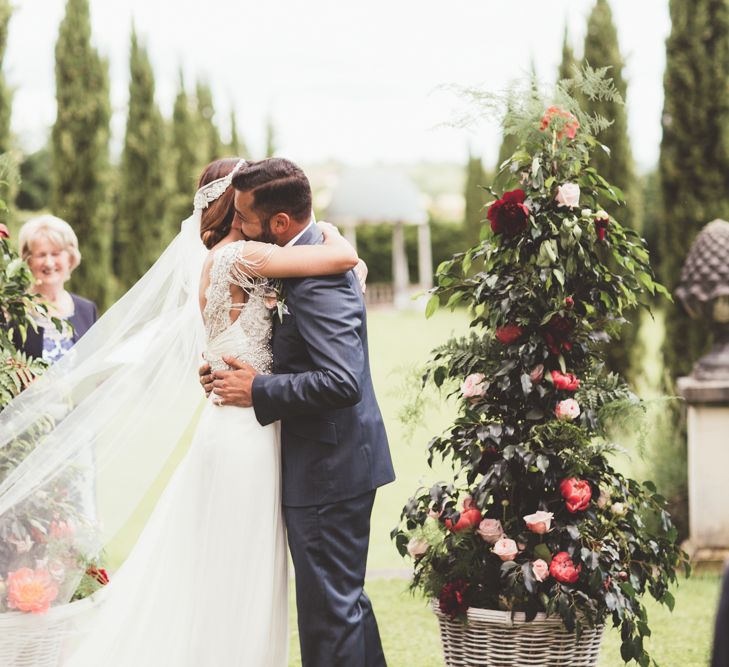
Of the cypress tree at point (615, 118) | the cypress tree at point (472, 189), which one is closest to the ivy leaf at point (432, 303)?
the cypress tree at point (615, 118)

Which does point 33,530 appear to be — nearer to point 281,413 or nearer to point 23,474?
point 23,474

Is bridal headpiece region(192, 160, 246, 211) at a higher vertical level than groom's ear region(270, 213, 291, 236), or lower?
higher

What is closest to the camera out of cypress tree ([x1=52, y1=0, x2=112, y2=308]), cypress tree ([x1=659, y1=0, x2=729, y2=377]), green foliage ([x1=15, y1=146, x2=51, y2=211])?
cypress tree ([x1=659, y1=0, x2=729, y2=377])

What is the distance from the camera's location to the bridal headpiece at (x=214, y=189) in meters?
3.50

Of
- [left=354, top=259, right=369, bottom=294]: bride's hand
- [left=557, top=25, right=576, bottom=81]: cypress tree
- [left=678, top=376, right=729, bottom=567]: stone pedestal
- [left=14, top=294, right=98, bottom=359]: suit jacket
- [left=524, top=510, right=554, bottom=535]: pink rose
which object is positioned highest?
[left=557, top=25, right=576, bottom=81]: cypress tree

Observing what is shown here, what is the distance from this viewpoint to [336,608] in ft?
10.6

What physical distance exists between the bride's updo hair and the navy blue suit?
0.35 meters

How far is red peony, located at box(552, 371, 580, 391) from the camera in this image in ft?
11.5

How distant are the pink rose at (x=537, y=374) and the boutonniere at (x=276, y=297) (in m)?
0.90

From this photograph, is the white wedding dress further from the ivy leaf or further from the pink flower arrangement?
the ivy leaf

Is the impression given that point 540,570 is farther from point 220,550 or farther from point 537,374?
point 220,550

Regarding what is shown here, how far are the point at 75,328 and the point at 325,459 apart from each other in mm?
2213

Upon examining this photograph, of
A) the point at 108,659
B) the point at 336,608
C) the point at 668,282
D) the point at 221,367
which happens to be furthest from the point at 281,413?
the point at 668,282

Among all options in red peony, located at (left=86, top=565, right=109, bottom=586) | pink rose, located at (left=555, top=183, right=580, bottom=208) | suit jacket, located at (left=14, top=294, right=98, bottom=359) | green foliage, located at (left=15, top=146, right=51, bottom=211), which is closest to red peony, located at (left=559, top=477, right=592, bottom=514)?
pink rose, located at (left=555, top=183, right=580, bottom=208)
